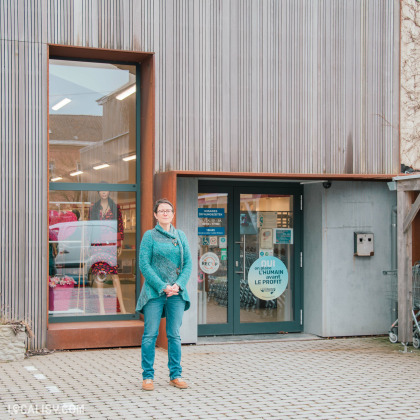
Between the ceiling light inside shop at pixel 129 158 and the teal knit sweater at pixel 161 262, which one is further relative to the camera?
the ceiling light inside shop at pixel 129 158

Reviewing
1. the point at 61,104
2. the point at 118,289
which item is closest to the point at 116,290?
the point at 118,289

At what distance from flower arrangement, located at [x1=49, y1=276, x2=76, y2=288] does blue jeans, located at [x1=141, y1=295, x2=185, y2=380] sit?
302 cm

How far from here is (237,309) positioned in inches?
446

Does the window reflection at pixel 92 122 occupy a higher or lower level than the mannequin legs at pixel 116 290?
higher

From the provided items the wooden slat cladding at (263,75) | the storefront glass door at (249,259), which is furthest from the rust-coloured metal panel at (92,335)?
the wooden slat cladding at (263,75)

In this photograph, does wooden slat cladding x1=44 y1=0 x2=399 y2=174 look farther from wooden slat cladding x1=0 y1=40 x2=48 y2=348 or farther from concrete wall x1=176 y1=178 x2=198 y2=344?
wooden slat cladding x1=0 y1=40 x2=48 y2=348

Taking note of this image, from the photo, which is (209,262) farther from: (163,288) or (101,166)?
(163,288)

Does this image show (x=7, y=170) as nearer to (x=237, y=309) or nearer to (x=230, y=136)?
(x=230, y=136)

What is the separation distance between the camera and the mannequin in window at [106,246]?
34.3 feet

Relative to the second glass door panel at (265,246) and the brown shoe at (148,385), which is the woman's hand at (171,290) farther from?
the second glass door panel at (265,246)

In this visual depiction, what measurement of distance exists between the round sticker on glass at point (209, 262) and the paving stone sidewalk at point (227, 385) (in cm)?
129

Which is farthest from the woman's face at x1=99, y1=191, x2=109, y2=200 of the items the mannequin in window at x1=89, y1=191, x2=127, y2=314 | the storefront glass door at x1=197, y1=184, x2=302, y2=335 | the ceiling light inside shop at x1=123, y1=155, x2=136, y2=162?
the storefront glass door at x1=197, y1=184, x2=302, y2=335

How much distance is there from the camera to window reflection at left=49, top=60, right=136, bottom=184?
10.2 meters

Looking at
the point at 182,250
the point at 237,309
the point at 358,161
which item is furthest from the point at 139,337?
the point at 358,161
